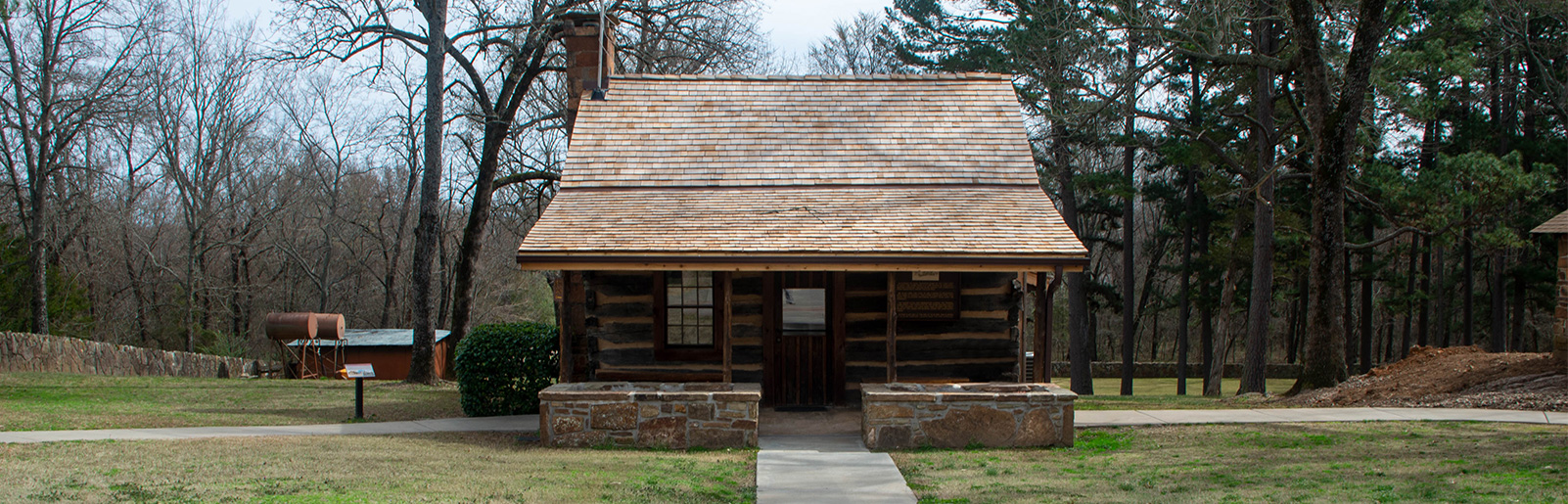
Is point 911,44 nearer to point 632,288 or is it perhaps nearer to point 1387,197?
point 1387,197

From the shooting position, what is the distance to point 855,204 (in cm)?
1266

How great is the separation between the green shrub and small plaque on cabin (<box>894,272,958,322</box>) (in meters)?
4.41

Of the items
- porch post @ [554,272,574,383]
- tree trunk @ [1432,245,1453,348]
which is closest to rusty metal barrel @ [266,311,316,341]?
porch post @ [554,272,574,383]

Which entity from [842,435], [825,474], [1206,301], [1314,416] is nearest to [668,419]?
[842,435]

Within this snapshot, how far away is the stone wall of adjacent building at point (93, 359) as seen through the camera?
62.8 feet

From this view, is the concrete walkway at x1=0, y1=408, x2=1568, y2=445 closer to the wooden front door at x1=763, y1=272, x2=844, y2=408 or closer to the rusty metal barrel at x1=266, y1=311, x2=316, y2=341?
the wooden front door at x1=763, y1=272, x2=844, y2=408

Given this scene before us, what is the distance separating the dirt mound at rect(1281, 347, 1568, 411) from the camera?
38.7 feet

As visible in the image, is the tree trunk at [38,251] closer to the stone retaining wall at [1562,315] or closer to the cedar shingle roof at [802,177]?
the cedar shingle roof at [802,177]

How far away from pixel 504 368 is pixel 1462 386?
1197 cm

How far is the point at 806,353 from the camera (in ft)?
41.7

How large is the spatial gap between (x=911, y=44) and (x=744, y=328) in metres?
21.1

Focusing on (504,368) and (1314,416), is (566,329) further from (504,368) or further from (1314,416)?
(1314,416)

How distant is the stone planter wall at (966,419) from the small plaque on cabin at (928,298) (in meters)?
2.87

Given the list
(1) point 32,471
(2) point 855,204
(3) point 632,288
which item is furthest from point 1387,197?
(1) point 32,471
